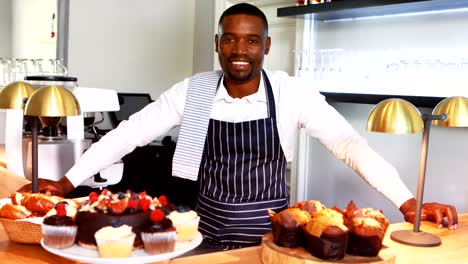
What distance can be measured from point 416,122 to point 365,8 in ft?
4.53

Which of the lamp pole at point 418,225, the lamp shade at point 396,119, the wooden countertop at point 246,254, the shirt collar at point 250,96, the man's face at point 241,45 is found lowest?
the wooden countertop at point 246,254

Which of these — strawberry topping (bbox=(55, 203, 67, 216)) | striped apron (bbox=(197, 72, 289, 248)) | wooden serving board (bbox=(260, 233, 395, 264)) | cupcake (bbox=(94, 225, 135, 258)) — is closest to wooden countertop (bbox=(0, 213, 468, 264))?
wooden serving board (bbox=(260, 233, 395, 264))

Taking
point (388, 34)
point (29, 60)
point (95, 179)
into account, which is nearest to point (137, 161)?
point (29, 60)

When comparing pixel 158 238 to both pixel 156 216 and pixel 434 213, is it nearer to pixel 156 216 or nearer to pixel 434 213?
pixel 156 216

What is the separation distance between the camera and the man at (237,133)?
2133 millimetres

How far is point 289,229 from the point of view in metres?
1.45

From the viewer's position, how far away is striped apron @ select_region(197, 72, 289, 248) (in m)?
2.16

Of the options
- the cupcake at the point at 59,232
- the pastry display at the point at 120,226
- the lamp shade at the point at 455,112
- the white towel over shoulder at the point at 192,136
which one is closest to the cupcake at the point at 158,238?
the pastry display at the point at 120,226

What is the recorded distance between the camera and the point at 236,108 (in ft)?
7.36

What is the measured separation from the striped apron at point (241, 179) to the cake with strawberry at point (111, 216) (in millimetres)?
797

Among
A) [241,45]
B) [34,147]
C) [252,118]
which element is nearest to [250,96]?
[252,118]

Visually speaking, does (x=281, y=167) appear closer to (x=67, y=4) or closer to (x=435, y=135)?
(x=435, y=135)

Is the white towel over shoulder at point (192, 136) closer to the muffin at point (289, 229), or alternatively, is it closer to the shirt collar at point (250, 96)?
the shirt collar at point (250, 96)

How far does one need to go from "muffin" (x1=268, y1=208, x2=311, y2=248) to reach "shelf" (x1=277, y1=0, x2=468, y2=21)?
1.54 metres
